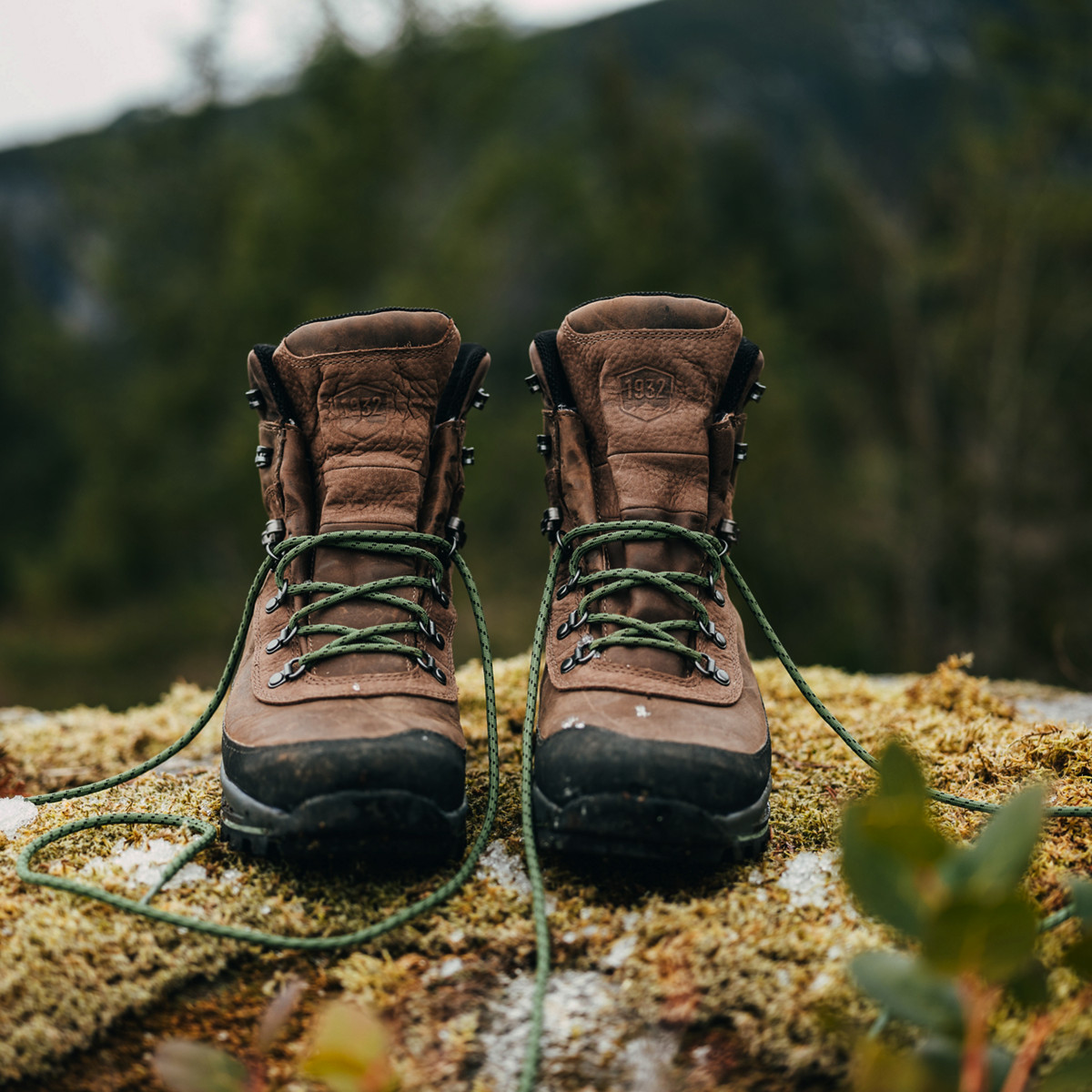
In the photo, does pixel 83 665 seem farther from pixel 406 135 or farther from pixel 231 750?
pixel 231 750

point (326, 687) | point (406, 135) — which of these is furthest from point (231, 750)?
point (406, 135)

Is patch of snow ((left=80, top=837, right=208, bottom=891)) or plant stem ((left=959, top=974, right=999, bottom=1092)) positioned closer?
plant stem ((left=959, top=974, right=999, bottom=1092))

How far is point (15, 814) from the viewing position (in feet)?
6.03

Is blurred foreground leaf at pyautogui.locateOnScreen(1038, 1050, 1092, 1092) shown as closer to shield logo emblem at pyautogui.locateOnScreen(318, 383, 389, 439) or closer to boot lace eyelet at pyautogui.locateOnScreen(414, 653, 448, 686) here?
boot lace eyelet at pyautogui.locateOnScreen(414, 653, 448, 686)

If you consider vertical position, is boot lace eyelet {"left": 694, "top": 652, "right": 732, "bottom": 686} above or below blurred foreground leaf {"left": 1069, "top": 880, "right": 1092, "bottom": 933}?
above

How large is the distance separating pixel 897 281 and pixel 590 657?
14203 mm

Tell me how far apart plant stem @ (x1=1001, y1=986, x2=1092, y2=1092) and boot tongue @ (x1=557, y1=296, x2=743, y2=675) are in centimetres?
100

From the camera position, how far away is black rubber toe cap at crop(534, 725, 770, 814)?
1.51 meters

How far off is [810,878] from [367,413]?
4.17 feet

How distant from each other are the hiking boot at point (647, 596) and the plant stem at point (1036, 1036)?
0.52 m

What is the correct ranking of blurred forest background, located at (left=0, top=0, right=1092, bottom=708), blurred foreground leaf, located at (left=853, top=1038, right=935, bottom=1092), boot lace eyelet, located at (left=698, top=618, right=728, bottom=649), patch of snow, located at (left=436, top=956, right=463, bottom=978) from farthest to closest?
blurred forest background, located at (left=0, top=0, right=1092, bottom=708)
boot lace eyelet, located at (left=698, top=618, right=728, bottom=649)
patch of snow, located at (left=436, top=956, right=463, bottom=978)
blurred foreground leaf, located at (left=853, top=1038, right=935, bottom=1092)

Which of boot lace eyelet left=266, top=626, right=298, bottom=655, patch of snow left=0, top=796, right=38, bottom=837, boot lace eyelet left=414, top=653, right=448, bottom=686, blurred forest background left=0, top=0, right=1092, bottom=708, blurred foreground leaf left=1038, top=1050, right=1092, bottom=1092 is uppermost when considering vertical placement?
blurred forest background left=0, top=0, right=1092, bottom=708

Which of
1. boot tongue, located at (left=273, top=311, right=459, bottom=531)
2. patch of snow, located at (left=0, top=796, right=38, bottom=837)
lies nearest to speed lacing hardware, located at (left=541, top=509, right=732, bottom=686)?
boot tongue, located at (left=273, top=311, right=459, bottom=531)

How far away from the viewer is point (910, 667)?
1116 centimetres
